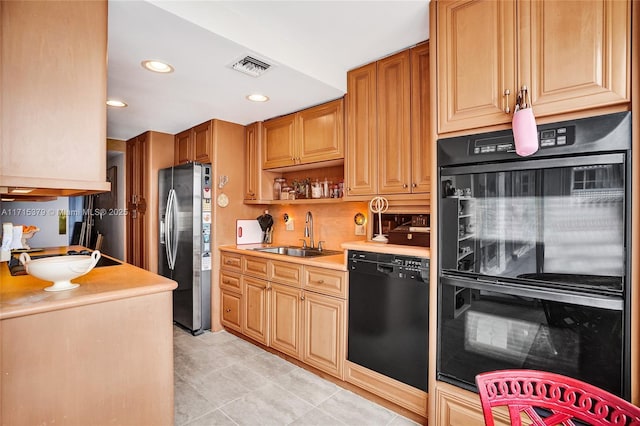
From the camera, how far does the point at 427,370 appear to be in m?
1.88

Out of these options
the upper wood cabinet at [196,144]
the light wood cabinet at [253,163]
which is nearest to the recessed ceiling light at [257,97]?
the light wood cabinet at [253,163]

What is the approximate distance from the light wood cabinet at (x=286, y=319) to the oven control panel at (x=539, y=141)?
1669mm

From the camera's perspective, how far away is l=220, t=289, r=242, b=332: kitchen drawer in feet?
10.6

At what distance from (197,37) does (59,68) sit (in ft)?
2.26

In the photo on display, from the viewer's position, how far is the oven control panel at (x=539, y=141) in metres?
1.37

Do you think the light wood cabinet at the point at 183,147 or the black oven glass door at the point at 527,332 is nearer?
the black oven glass door at the point at 527,332

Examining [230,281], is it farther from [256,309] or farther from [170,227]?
[170,227]

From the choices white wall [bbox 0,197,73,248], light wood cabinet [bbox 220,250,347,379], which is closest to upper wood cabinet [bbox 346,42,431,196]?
light wood cabinet [bbox 220,250,347,379]

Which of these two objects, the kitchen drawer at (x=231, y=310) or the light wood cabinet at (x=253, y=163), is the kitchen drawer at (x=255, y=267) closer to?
the kitchen drawer at (x=231, y=310)

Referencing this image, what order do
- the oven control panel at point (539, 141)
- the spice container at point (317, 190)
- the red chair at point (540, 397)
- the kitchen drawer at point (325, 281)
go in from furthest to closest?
1. the spice container at point (317, 190)
2. the kitchen drawer at point (325, 281)
3. the oven control panel at point (539, 141)
4. the red chair at point (540, 397)

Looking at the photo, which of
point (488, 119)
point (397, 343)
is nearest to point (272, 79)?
point (488, 119)

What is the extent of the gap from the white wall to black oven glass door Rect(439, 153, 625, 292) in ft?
16.7

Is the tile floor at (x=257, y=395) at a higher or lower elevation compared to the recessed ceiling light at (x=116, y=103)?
lower

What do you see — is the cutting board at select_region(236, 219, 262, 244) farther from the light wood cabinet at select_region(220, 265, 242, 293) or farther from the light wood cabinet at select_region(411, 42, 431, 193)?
the light wood cabinet at select_region(411, 42, 431, 193)
